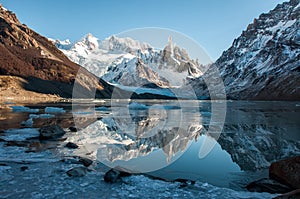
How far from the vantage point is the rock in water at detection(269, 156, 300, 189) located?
830 centimetres

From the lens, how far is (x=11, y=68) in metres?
130

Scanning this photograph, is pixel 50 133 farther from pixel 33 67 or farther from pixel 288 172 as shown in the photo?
pixel 33 67

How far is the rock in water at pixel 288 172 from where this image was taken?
8.30m

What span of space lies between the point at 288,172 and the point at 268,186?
99cm

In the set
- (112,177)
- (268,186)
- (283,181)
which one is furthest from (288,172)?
(112,177)

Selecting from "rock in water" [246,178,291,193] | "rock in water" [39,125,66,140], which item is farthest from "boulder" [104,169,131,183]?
"rock in water" [39,125,66,140]

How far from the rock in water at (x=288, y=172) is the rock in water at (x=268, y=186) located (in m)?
0.25

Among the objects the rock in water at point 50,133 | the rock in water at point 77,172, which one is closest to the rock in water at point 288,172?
the rock in water at point 77,172

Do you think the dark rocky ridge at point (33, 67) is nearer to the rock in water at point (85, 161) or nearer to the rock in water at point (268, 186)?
the rock in water at point (85, 161)

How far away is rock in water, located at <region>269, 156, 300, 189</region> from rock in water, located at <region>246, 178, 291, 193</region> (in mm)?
251

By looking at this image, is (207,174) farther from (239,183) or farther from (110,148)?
(110,148)

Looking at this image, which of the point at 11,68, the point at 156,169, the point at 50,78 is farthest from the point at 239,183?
the point at 50,78

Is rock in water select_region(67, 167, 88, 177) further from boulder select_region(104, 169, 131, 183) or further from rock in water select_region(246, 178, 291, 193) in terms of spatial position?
rock in water select_region(246, 178, 291, 193)

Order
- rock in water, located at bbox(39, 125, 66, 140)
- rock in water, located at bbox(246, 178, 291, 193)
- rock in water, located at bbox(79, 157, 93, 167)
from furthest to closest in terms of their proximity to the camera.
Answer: rock in water, located at bbox(39, 125, 66, 140) < rock in water, located at bbox(79, 157, 93, 167) < rock in water, located at bbox(246, 178, 291, 193)
